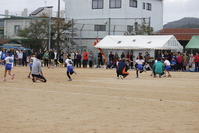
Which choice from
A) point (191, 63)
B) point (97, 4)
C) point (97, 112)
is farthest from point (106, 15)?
point (97, 112)

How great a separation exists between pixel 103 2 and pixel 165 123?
46531 millimetres

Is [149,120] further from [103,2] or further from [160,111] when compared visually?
[103,2]

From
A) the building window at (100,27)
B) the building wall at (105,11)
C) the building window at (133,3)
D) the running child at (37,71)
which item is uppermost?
the building window at (133,3)

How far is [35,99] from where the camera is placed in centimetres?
1379

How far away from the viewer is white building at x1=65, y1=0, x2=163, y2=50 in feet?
165

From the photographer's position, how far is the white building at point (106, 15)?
50188 millimetres

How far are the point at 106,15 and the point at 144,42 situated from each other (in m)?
18.6

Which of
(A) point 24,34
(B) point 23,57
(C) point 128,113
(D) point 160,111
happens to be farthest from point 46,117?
(A) point 24,34

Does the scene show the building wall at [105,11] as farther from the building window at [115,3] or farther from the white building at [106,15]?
the building window at [115,3]

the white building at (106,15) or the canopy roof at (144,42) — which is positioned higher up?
the white building at (106,15)

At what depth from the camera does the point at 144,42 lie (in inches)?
1457

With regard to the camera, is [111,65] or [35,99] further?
[111,65]

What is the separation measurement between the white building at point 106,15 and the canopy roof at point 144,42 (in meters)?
8.79

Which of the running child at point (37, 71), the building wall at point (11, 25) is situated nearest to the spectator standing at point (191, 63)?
the running child at point (37, 71)
